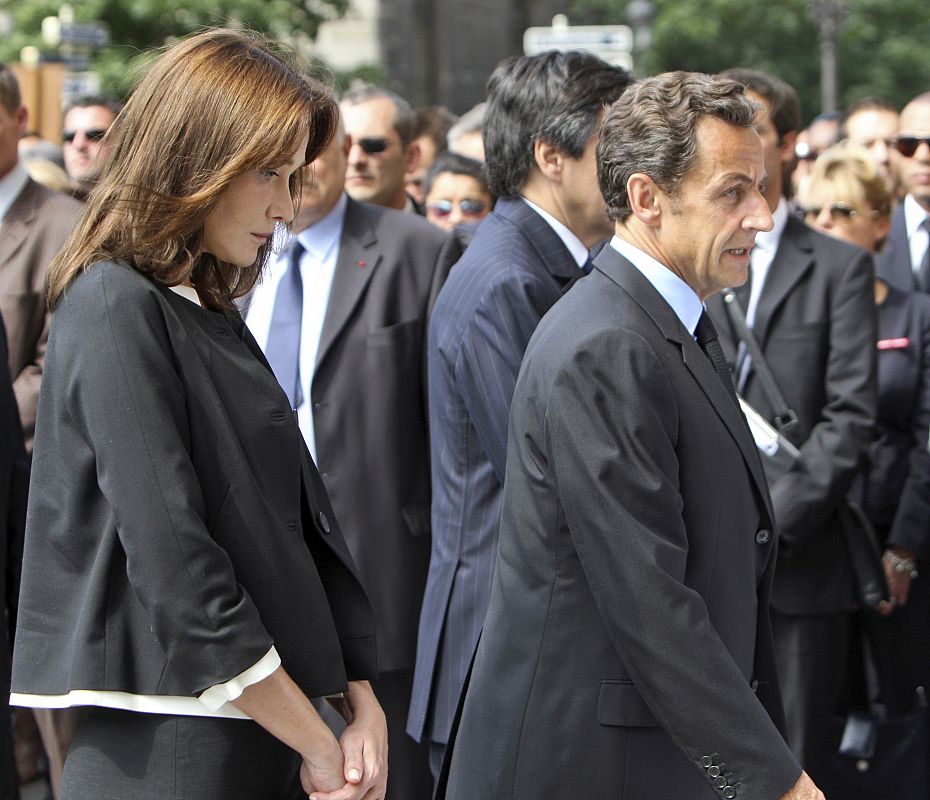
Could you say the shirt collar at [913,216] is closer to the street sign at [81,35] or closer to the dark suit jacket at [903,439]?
the dark suit jacket at [903,439]

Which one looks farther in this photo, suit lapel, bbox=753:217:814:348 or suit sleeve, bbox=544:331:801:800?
suit lapel, bbox=753:217:814:348

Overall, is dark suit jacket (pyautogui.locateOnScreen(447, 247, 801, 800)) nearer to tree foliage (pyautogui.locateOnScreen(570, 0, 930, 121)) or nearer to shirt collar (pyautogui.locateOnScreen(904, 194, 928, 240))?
shirt collar (pyautogui.locateOnScreen(904, 194, 928, 240))

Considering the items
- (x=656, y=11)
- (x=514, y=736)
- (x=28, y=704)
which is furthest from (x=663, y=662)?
(x=656, y=11)

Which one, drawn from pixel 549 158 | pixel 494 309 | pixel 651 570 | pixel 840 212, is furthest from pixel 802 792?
pixel 840 212

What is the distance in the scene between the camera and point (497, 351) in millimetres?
3137

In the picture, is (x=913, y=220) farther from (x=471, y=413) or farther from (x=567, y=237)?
(x=471, y=413)

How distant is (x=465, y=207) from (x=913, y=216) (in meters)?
1.90

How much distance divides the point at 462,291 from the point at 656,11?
21.4m

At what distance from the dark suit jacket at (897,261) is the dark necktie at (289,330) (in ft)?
7.78

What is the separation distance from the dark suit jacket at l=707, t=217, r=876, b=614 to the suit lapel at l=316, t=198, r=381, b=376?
107cm

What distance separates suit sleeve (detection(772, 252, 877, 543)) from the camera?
4.19 m

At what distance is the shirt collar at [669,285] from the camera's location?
2545mm

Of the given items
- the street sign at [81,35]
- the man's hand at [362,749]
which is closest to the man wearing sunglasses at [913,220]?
the man's hand at [362,749]

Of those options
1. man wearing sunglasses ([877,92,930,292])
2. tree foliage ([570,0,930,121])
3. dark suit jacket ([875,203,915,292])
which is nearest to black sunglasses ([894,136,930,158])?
man wearing sunglasses ([877,92,930,292])
